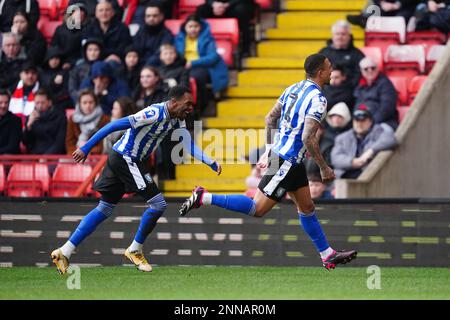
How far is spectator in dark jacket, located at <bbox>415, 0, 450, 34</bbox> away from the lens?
17.6 metres

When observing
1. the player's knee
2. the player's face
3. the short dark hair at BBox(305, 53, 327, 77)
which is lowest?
the player's knee

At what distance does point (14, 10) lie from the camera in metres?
19.5

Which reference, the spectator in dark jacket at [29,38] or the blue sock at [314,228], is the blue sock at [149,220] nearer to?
the blue sock at [314,228]

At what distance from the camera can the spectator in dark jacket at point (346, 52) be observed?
17.2m

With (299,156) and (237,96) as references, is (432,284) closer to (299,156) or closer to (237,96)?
(299,156)

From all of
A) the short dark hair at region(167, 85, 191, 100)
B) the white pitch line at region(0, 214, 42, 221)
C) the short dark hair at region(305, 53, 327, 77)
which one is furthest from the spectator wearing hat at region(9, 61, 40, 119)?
the short dark hair at region(305, 53, 327, 77)

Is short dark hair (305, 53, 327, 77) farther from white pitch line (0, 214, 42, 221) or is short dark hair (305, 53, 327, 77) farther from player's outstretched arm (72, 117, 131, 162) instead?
white pitch line (0, 214, 42, 221)

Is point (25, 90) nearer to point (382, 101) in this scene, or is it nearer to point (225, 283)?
point (382, 101)

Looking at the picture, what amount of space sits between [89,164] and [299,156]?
14.2 ft

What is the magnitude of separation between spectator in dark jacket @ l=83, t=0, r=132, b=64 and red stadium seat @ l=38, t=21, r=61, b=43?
0.99m

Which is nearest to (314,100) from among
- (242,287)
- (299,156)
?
(299,156)

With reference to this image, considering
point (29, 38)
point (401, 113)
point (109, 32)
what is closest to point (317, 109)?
point (401, 113)

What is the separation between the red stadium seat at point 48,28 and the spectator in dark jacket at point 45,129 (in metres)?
1.97

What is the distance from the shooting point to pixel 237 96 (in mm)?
18188
